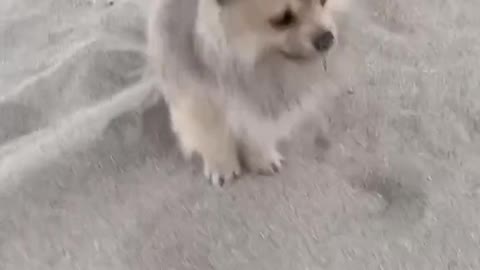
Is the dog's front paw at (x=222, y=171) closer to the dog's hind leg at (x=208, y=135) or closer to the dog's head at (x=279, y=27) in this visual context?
the dog's hind leg at (x=208, y=135)

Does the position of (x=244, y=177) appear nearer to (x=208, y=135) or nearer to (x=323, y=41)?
(x=208, y=135)

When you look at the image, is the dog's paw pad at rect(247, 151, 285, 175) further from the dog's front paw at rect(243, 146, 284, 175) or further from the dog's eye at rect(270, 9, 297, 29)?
the dog's eye at rect(270, 9, 297, 29)

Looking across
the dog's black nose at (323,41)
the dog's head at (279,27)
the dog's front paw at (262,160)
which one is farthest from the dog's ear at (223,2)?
the dog's front paw at (262,160)

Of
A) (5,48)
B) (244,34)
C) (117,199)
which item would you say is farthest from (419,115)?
(5,48)

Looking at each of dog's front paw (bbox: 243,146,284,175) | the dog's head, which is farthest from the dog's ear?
dog's front paw (bbox: 243,146,284,175)

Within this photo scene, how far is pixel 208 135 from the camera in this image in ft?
4.19

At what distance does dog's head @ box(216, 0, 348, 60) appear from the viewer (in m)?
1.04

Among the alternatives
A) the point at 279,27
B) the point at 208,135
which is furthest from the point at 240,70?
the point at 208,135

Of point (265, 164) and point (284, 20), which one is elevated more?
point (284, 20)

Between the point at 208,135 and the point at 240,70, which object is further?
the point at 208,135

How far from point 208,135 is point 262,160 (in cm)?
12

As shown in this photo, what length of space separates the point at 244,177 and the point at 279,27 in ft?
1.17

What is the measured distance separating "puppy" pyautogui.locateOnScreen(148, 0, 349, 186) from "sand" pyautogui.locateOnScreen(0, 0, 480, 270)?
0.07 meters

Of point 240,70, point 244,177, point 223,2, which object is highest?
point 223,2
